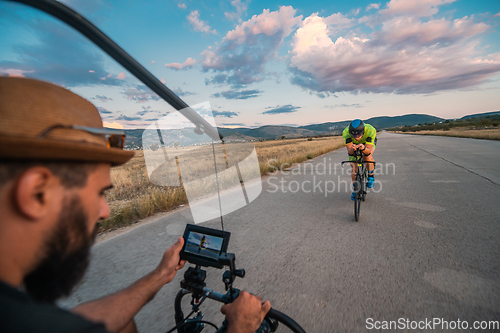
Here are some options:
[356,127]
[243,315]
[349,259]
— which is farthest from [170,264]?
[356,127]

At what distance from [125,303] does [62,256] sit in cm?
67

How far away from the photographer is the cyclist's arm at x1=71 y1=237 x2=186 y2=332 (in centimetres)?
115

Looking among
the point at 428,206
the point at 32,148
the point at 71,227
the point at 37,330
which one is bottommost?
the point at 428,206

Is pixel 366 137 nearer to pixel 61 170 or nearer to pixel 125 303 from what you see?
pixel 125 303

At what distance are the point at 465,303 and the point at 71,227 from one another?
3057mm

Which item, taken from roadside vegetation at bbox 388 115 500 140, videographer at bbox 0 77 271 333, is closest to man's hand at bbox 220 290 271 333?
videographer at bbox 0 77 271 333

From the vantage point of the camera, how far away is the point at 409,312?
1.99m

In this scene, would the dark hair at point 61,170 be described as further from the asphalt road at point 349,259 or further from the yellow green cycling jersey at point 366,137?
the yellow green cycling jersey at point 366,137

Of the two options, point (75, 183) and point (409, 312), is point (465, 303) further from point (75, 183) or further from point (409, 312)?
point (75, 183)

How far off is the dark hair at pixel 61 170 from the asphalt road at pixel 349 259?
1.78 m

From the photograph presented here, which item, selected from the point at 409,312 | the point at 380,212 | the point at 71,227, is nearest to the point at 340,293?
the point at 409,312

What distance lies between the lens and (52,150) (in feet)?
2.09

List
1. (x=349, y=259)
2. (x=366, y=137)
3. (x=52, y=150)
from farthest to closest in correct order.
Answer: (x=366, y=137)
(x=349, y=259)
(x=52, y=150)

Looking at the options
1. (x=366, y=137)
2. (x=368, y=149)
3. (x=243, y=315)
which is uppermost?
(x=366, y=137)
